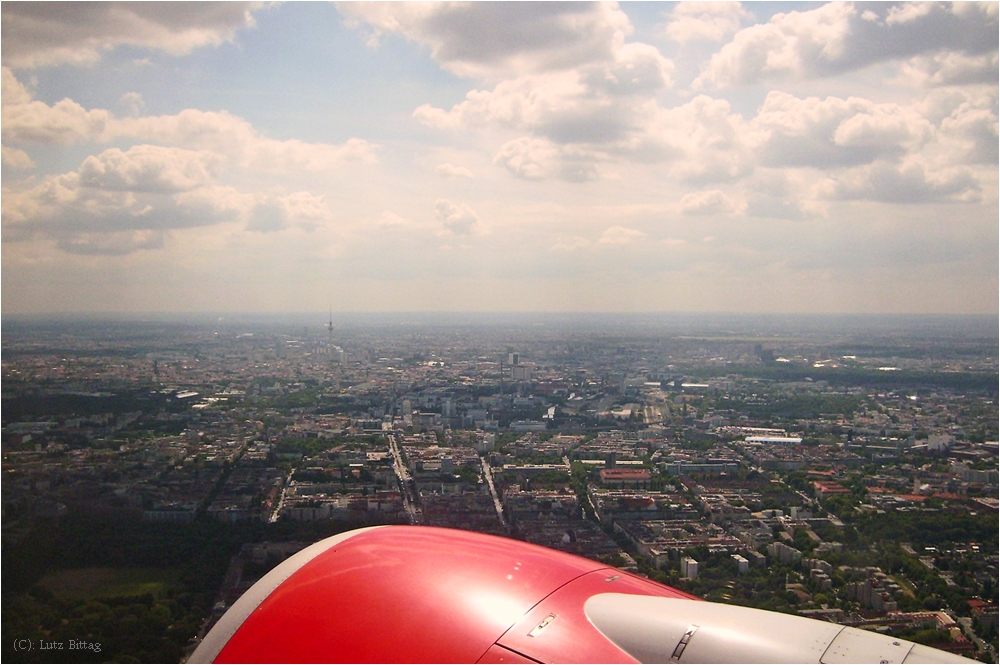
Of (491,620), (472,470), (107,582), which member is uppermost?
(491,620)

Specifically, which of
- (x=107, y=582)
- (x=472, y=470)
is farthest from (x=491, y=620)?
(x=472, y=470)

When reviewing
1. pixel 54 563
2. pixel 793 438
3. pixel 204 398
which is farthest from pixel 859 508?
pixel 204 398

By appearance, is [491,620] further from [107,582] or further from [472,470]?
[472,470]

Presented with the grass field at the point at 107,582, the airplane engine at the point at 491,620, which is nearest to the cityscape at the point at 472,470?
the grass field at the point at 107,582

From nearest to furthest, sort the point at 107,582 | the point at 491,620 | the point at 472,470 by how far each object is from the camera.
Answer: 1. the point at 491,620
2. the point at 107,582
3. the point at 472,470

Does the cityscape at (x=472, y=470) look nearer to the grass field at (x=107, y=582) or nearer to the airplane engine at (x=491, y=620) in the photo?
the grass field at (x=107, y=582)

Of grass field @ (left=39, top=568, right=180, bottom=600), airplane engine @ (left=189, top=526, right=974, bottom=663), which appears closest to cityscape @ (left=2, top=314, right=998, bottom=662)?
grass field @ (left=39, top=568, right=180, bottom=600)
